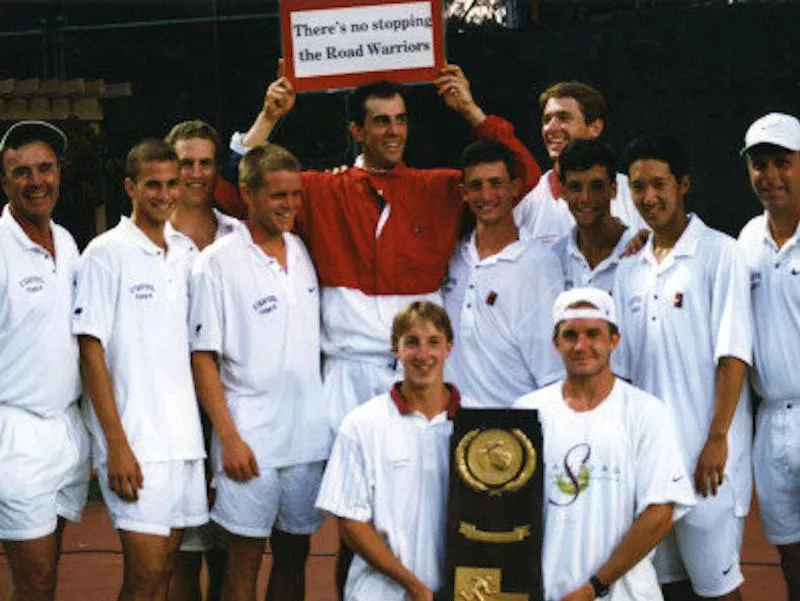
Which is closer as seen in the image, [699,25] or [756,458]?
[756,458]

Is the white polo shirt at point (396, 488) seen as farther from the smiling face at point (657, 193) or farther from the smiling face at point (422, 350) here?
the smiling face at point (657, 193)

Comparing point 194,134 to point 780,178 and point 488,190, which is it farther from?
point 780,178

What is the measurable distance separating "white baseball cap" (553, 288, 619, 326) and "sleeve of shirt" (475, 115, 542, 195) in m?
0.94

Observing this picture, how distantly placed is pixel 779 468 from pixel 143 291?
2287mm

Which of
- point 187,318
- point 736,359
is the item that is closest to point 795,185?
point 736,359

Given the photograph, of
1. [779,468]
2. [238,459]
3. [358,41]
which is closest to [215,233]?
[358,41]

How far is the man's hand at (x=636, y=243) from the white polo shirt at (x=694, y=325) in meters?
0.14

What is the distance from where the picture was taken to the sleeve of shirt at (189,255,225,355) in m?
6.45

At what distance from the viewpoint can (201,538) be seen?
6793 mm

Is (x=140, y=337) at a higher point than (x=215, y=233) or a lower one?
lower

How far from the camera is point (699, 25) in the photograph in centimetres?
1051

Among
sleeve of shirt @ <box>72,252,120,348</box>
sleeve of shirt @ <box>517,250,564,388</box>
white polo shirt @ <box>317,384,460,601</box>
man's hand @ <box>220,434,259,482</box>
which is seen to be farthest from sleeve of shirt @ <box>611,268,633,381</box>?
sleeve of shirt @ <box>72,252,120,348</box>

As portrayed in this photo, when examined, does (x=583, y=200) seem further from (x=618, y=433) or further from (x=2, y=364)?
(x=2, y=364)

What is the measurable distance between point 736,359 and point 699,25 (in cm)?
464
